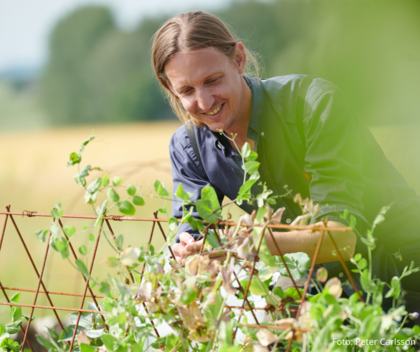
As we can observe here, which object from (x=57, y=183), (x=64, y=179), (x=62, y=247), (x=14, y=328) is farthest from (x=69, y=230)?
(x=64, y=179)

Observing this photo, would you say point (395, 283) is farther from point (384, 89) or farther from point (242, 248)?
point (384, 89)

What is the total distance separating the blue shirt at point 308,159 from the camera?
2.31 feet

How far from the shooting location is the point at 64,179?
5.45m

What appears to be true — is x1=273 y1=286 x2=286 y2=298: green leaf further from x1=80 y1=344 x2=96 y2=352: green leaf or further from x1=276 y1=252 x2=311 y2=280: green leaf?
x1=80 y1=344 x2=96 y2=352: green leaf

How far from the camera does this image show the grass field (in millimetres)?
187

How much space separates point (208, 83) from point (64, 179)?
5046mm

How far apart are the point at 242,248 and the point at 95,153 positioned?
5.75 m

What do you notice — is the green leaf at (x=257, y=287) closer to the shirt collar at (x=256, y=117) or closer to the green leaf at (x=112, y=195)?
the green leaf at (x=112, y=195)

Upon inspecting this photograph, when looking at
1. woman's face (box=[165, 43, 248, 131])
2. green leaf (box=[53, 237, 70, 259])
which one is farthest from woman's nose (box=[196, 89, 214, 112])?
green leaf (box=[53, 237, 70, 259])

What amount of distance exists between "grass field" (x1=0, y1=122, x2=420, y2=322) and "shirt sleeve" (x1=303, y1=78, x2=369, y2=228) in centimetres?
29

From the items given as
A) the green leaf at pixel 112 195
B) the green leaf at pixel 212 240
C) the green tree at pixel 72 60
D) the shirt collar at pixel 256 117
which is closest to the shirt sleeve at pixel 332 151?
the shirt collar at pixel 256 117

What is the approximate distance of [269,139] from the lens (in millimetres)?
895

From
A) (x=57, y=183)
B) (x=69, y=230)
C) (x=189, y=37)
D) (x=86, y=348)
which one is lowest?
(x=86, y=348)

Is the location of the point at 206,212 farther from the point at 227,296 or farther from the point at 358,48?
the point at 358,48
